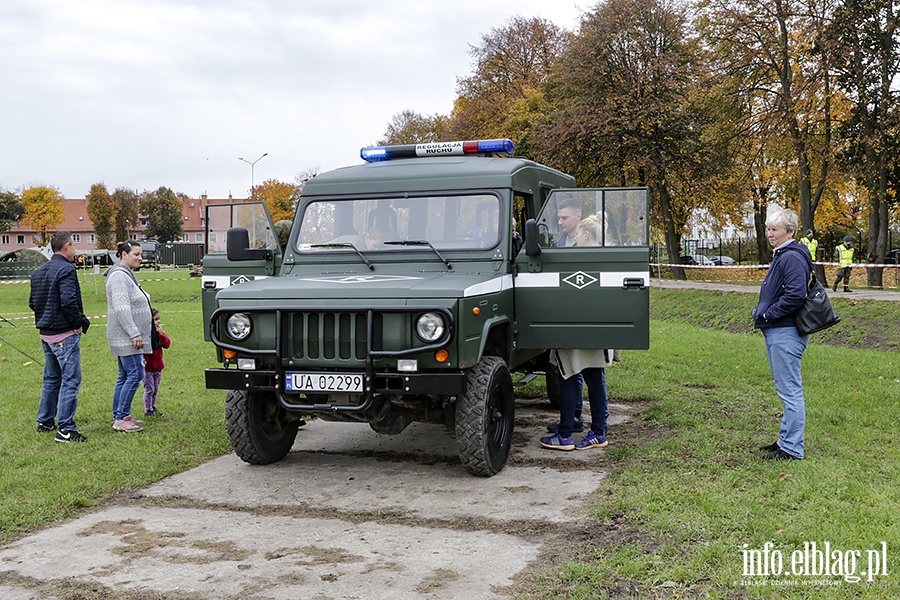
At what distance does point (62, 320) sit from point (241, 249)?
1.79 meters

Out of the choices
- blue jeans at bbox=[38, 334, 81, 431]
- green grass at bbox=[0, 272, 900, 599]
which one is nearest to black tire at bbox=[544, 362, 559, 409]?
green grass at bbox=[0, 272, 900, 599]

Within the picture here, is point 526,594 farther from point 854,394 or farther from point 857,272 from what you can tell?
point 857,272

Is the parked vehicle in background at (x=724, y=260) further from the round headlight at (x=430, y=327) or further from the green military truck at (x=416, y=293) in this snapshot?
the round headlight at (x=430, y=327)

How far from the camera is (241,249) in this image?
8.16m

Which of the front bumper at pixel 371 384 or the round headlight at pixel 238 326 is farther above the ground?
the round headlight at pixel 238 326

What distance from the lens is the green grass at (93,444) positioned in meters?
6.49

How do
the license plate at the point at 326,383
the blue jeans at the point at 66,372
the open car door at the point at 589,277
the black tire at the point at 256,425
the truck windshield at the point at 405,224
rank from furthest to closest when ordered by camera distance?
the blue jeans at the point at 66,372 < the truck windshield at the point at 405,224 < the open car door at the point at 589,277 < the black tire at the point at 256,425 < the license plate at the point at 326,383

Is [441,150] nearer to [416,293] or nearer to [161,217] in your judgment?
[416,293]

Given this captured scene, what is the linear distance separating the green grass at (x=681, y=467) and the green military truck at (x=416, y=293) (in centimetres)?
109

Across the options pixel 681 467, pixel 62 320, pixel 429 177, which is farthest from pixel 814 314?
pixel 62 320

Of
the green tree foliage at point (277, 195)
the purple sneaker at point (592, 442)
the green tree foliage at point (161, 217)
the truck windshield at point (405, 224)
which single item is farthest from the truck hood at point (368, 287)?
the green tree foliage at point (161, 217)

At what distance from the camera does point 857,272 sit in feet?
103

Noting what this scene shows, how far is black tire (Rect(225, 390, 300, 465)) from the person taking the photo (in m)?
7.11

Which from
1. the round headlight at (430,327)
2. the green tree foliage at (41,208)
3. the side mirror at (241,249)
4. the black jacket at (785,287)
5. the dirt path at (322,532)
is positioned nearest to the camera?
the dirt path at (322,532)
